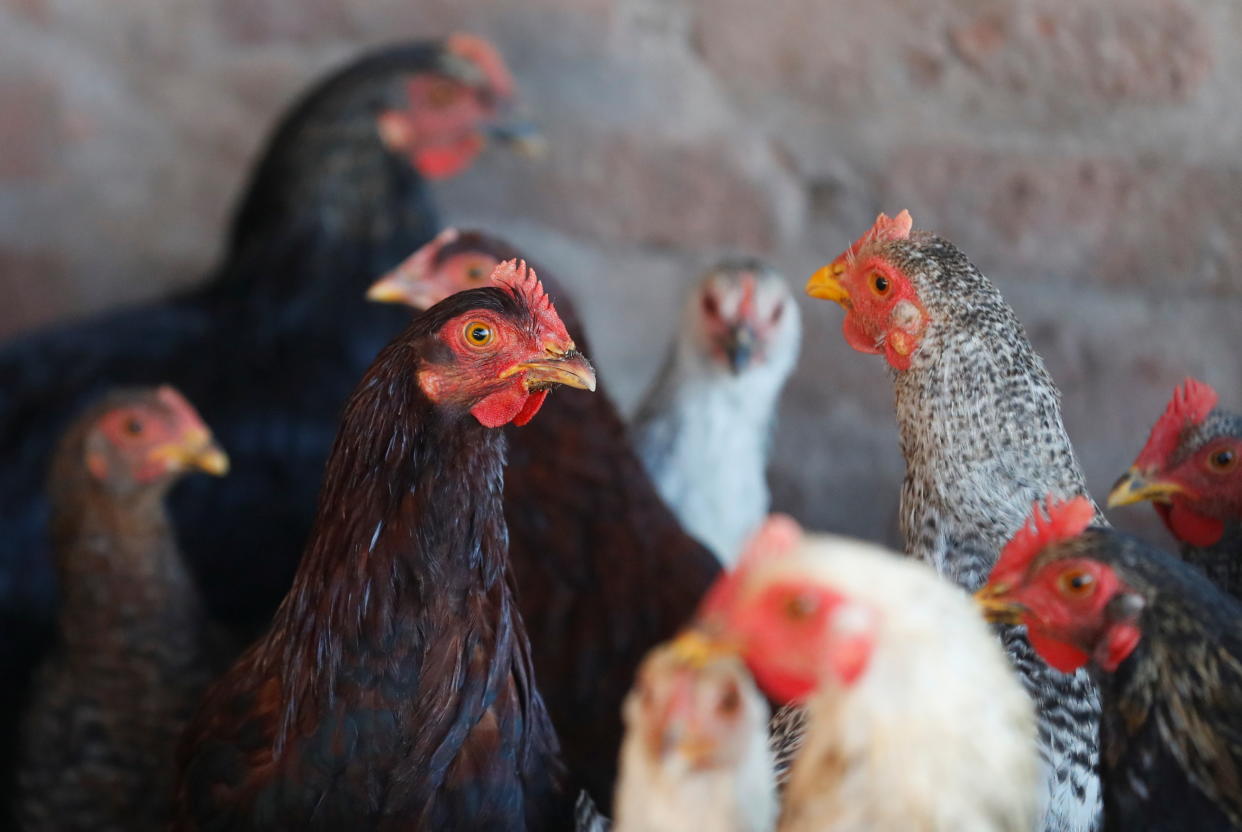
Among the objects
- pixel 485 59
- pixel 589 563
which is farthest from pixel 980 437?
pixel 485 59

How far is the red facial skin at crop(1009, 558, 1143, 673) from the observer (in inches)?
35.1

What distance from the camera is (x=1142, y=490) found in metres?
1.25

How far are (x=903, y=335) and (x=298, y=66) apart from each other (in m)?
1.55

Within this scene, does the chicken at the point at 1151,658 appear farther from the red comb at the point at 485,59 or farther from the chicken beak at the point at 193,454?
the red comb at the point at 485,59

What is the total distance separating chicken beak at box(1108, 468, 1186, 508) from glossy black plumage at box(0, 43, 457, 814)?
102 centimetres

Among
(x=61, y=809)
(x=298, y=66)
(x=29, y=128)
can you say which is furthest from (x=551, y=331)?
(x=29, y=128)

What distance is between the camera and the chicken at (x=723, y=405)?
6.17 ft

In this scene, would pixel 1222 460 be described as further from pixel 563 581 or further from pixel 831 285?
pixel 563 581

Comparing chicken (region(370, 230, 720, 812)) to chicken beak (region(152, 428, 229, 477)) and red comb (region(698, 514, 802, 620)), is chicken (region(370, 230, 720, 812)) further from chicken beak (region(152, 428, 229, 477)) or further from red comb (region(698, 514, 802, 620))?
red comb (region(698, 514, 802, 620))

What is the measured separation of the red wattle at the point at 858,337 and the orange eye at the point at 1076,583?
→ 35 cm

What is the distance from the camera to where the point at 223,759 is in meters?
1.08

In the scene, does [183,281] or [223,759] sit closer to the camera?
[223,759]

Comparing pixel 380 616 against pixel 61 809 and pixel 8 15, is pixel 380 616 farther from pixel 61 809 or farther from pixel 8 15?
pixel 8 15

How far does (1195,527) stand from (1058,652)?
0.42m
